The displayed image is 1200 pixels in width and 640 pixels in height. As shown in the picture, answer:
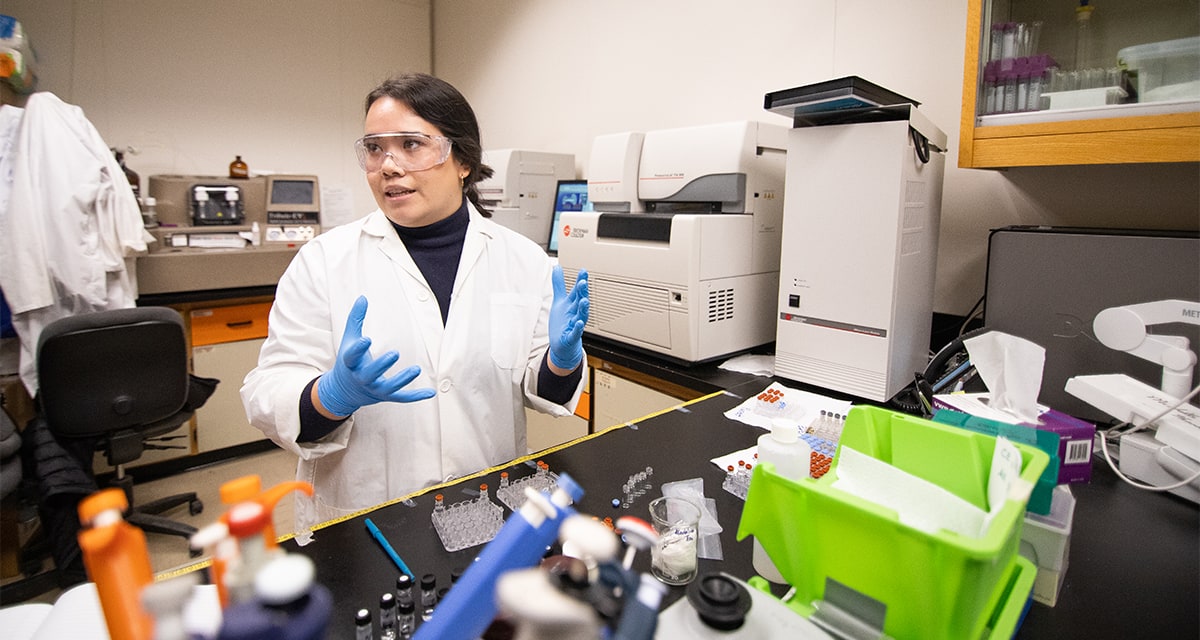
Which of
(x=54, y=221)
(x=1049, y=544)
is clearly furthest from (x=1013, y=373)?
(x=54, y=221)

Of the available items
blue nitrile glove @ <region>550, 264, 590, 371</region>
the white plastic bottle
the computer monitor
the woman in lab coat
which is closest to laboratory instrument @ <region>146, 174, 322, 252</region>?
the computer monitor

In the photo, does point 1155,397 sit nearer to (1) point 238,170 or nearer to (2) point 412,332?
(2) point 412,332

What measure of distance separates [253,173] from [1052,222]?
3.95 m

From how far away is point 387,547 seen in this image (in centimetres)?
90

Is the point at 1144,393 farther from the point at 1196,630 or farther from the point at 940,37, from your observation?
the point at 940,37

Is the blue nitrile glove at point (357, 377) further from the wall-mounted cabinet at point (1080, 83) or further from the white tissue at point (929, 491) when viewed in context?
the wall-mounted cabinet at point (1080, 83)

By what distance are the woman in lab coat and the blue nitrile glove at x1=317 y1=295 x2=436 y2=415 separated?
0.16 ft

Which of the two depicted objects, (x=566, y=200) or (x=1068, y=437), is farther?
(x=566, y=200)

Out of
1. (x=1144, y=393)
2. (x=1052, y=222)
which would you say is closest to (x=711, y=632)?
(x=1144, y=393)

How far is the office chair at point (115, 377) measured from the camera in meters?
1.94

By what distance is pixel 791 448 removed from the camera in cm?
86

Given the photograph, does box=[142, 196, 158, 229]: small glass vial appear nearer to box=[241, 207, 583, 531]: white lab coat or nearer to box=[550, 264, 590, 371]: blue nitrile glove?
box=[241, 207, 583, 531]: white lab coat

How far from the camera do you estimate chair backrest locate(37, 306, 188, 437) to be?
1937 mm

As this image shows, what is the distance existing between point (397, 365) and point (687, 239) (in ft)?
2.98
